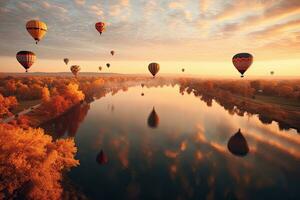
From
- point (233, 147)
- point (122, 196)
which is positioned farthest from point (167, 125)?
point (122, 196)

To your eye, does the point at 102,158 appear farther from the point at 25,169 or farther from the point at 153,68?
the point at 153,68

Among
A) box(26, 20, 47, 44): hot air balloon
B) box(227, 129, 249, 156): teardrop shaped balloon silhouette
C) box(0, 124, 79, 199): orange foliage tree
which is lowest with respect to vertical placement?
box(227, 129, 249, 156): teardrop shaped balloon silhouette

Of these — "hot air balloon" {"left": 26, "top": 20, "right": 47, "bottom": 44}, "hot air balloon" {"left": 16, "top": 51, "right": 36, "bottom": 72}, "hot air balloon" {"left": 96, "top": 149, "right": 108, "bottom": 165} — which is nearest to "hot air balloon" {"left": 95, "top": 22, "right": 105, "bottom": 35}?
"hot air balloon" {"left": 26, "top": 20, "right": 47, "bottom": 44}

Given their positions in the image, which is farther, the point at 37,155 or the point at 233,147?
the point at 233,147

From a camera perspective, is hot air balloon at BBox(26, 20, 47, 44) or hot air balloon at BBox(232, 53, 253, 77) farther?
hot air balloon at BBox(232, 53, 253, 77)

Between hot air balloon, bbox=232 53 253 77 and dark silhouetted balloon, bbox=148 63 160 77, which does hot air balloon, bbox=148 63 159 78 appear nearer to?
dark silhouetted balloon, bbox=148 63 160 77

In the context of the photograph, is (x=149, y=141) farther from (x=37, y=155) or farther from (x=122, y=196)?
(x=37, y=155)

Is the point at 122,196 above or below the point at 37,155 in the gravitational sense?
below
